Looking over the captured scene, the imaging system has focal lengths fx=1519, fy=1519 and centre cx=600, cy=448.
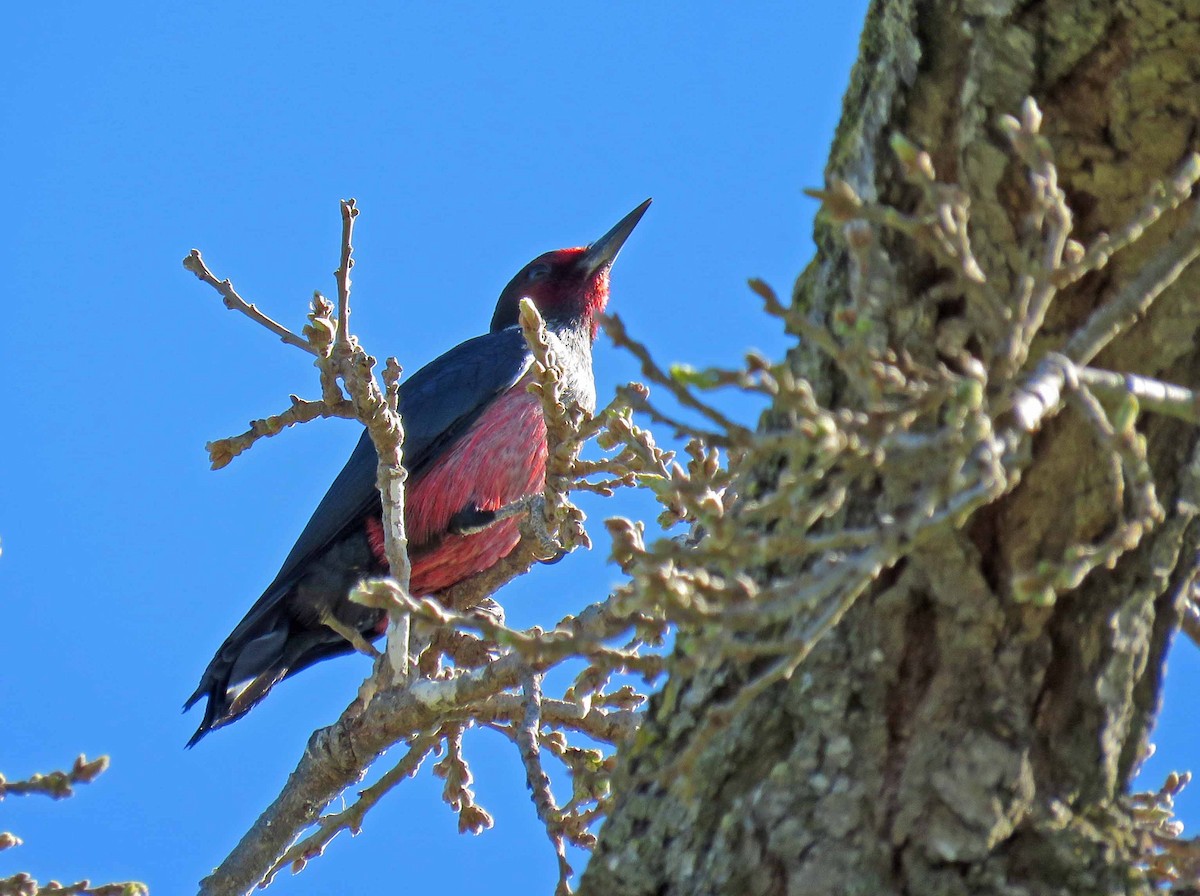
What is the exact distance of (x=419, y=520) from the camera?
20.7 feet

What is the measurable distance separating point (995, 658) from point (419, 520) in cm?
422

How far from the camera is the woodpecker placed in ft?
19.5

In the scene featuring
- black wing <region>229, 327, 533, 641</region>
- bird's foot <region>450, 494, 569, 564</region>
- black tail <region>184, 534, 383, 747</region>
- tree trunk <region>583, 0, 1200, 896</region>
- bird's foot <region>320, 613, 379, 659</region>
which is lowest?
tree trunk <region>583, 0, 1200, 896</region>

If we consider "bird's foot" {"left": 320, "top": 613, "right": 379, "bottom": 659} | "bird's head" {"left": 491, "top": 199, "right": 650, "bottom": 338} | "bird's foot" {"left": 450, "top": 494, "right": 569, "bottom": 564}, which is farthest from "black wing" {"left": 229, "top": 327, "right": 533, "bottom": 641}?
"bird's foot" {"left": 320, "top": 613, "right": 379, "bottom": 659}

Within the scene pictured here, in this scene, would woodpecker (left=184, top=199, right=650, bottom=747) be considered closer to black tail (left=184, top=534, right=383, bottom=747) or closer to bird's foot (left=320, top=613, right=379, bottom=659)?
black tail (left=184, top=534, right=383, bottom=747)

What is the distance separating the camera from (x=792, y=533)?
6.36ft

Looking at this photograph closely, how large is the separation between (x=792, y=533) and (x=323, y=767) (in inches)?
104

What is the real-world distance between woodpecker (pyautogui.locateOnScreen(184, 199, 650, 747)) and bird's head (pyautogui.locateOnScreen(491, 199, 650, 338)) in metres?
0.77

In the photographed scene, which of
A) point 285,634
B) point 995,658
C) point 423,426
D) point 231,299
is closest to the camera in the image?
point 995,658

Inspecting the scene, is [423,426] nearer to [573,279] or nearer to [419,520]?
[419,520]

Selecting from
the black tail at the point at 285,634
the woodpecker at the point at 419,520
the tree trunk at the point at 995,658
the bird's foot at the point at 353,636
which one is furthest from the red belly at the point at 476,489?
the tree trunk at the point at 995,658

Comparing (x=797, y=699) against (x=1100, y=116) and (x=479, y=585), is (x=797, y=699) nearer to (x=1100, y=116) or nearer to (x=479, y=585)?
(x=1100, y=116)

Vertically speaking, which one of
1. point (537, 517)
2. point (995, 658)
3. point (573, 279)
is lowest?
point (995, 658)

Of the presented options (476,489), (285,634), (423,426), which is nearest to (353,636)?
(285,634)
